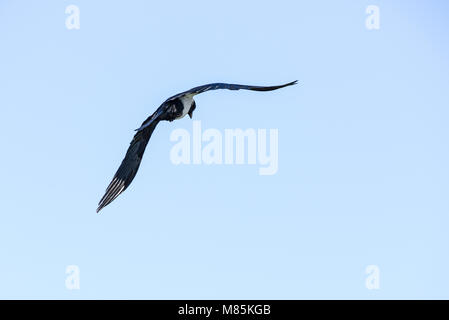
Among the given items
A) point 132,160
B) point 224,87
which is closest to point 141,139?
point 132,160

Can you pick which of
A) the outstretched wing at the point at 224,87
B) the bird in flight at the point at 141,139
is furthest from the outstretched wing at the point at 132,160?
the outstretched wing at the point at 224,87

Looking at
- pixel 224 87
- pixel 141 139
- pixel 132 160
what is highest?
pixel 224 87

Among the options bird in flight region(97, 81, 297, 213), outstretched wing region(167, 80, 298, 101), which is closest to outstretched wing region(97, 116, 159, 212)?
bird in flight region(97, 81, 297, 213)

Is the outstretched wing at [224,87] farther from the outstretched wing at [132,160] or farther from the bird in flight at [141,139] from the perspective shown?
the outstretched wing at [132,160]

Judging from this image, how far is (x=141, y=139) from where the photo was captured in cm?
2177

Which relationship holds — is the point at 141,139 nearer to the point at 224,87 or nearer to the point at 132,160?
the point at 132,160

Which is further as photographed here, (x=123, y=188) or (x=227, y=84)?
(x=123, y=188)

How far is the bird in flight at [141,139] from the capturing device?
20816 mm

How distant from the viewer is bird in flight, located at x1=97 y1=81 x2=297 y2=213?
20.8 m
